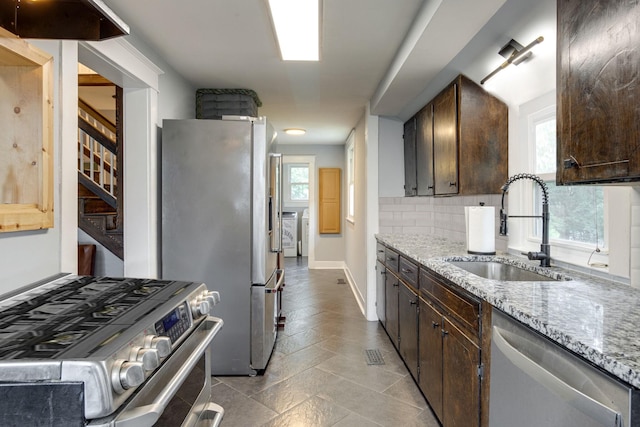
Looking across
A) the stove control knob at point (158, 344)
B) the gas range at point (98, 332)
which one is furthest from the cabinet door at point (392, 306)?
the stove control knob at point (158, 344)


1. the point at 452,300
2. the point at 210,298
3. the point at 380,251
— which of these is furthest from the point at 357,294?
the point at 210,298

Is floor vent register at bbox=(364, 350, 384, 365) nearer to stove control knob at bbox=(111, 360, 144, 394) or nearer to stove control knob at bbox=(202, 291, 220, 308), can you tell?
stove control knob at bbox=(202, 291, 220, 308)

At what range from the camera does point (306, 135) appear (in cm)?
624

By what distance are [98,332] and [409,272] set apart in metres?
2.04

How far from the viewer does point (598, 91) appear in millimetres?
1176

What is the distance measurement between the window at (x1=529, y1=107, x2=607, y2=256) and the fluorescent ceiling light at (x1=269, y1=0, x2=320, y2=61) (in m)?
1.46

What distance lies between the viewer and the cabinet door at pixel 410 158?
12.6 feet

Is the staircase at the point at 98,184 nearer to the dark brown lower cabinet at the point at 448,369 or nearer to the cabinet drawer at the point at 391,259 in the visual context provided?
the cabinet drawer at the point at 391,259

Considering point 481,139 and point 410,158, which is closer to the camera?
point 481,139

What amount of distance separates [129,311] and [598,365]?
1.22 m

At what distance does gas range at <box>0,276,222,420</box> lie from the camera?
0.75 metres

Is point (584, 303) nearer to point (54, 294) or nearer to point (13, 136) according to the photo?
point (54, 294)

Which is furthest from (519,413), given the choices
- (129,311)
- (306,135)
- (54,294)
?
(306,135)

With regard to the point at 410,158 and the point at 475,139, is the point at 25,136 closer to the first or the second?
the point at 475,139
